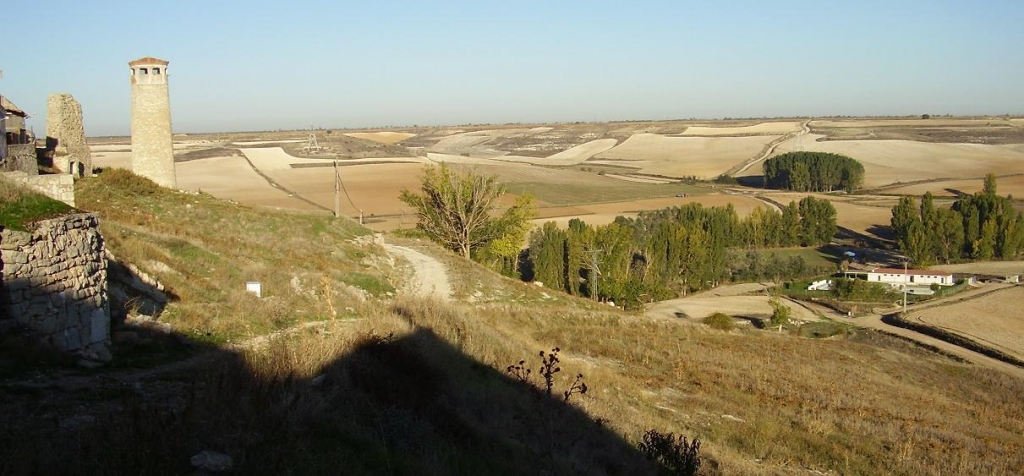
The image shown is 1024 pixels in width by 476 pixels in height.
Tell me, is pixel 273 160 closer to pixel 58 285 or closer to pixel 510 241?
pixel 510 241

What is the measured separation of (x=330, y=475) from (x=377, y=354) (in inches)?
137

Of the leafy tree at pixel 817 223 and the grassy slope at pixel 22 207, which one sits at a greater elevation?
the grassy slope at pixel 22 207

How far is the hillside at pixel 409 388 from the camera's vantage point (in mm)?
6238

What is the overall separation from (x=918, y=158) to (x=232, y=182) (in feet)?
370

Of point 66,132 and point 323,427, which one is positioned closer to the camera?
point 323,427

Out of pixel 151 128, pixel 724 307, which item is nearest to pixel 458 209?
pixel 151 128

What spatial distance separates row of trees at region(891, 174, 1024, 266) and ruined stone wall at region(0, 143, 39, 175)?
2672 inches

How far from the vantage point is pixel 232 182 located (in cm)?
7562

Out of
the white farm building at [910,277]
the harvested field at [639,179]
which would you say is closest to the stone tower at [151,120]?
the white farm building at [910,277]

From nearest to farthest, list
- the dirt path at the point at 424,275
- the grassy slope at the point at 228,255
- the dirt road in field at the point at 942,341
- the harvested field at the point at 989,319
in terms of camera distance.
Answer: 1. the grassy slope at the point at 228,255
2. the dirt path at the point at 424,275
3. the dirt road in field at the point at 942,341
4. the harvested field at the point at 989,319

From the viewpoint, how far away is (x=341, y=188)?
242ft

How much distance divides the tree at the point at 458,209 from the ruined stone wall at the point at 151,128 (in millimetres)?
16366

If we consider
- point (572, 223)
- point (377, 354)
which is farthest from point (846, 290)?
point (377, 354)

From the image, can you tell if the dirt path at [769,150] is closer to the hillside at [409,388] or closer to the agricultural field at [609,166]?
the agricultural field at [609,166]
